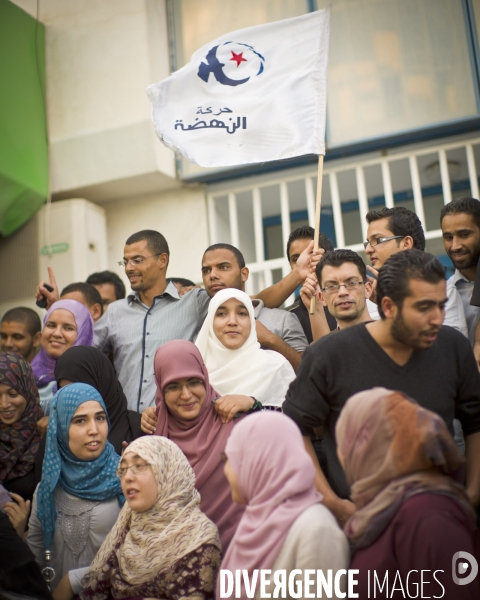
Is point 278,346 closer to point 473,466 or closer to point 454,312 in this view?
point 454,312

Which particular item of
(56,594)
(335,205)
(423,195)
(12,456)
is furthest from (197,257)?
(56,594)

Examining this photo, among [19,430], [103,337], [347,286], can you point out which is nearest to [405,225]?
[347,286]

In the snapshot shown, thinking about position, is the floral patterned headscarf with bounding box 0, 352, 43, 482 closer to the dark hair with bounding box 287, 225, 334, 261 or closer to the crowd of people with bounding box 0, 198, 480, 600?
the crowd of people with bounding box 0, 198, 480, 600

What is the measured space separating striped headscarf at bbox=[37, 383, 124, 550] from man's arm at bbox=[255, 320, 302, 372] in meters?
0.90

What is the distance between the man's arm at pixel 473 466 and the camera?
2.35m

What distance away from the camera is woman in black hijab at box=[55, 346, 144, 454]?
130 inches

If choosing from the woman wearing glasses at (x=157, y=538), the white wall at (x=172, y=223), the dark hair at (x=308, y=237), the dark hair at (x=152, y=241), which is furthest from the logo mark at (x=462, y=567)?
the white wall at (x=172, y=223)

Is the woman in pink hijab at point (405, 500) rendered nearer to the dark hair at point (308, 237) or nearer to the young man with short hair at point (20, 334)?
the dark hair at point (308, 237)

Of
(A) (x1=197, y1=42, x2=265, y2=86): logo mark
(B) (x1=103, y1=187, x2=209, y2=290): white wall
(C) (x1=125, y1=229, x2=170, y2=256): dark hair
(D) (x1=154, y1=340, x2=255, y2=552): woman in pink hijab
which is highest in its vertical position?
(A) (x1=197, y1=42, x2=265, y2=86): logo mark

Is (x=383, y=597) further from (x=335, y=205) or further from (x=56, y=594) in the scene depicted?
(x=335, y=205)

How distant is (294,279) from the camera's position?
3.74 m

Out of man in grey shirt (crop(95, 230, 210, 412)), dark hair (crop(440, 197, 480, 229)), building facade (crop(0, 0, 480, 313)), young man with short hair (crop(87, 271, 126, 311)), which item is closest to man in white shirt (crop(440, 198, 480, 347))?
dark hair (crop(440, 197, 480, 229))

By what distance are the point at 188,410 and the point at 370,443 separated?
110 cm

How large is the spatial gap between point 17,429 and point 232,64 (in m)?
2.51
